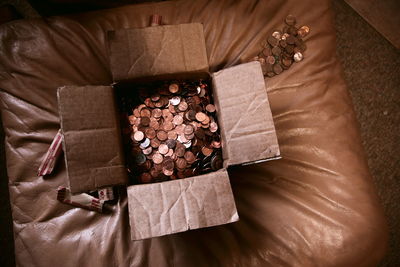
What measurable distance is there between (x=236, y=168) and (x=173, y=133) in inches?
11.7

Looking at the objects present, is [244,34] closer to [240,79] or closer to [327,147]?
[240,79]

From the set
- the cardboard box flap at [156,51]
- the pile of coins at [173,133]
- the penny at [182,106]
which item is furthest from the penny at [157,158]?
the cardboard box flap at [156,51]

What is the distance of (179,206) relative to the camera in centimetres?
90

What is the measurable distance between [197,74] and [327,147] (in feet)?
2.04

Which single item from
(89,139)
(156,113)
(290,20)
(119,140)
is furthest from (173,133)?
(290,20)

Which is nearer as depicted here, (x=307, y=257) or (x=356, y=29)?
(x=307, y=257)

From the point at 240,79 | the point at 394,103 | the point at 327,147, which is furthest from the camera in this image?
the point at 394,103

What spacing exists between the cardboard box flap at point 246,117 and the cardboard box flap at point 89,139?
38cm

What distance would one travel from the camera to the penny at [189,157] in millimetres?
1171

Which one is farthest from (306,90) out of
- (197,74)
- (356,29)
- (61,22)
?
(61,22)

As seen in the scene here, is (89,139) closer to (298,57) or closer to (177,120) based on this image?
(177,120)

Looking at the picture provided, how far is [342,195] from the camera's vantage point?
1206 millimetres

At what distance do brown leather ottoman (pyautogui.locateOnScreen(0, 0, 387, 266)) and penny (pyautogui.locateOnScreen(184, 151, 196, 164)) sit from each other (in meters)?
0.18

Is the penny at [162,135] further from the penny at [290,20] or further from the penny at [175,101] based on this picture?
the penny at [290,20]
